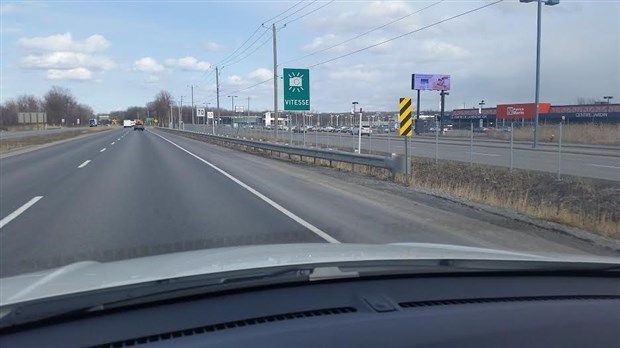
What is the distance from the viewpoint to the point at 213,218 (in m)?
10.1

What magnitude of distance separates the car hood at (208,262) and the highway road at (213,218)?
337 cm

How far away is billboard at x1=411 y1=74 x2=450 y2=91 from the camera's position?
7744cm

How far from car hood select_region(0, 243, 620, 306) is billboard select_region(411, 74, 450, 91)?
7330 centimetres

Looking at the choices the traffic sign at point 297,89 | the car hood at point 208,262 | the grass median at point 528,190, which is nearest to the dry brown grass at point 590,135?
the traffic sign at point 297,89

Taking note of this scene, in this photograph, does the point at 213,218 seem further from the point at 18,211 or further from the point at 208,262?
the point at 208,262

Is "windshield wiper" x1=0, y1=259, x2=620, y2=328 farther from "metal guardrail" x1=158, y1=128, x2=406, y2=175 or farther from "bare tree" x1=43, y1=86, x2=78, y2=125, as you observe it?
"bare tree" x1=43, y1=86, x2=78, y2=125

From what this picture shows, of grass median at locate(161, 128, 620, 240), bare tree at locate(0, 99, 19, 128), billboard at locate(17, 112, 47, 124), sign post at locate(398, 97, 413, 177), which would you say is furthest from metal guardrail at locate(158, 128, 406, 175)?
bare tree at locate(0, 99, 19, 128)

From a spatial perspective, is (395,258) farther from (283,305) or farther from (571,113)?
(571,113)

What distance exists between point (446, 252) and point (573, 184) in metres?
14.4

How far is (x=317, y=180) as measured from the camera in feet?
59.5

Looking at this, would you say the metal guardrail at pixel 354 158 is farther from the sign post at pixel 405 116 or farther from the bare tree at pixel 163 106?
the bare tree at pixel 163 106

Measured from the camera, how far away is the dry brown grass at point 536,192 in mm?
11422

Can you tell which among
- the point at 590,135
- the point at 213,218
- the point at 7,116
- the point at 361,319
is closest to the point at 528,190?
the point at 213,218

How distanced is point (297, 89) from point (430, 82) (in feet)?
171
